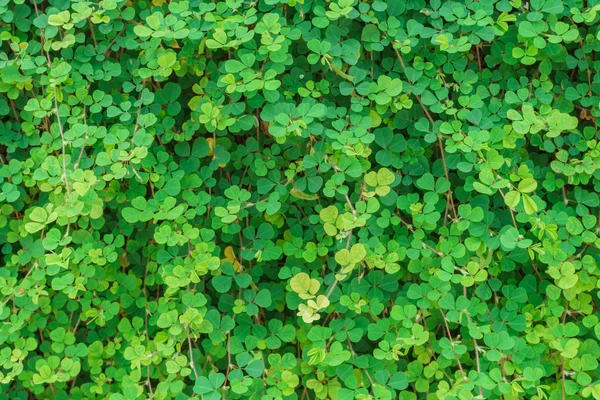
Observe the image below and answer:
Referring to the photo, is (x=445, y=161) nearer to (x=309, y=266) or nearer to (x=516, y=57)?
(x=516, y=57)

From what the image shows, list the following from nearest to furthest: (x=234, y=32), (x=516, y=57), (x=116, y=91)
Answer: (x=234, y=32) < (x=516, y=57) < (x=116, y=91)

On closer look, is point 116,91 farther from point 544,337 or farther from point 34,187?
point 544,337

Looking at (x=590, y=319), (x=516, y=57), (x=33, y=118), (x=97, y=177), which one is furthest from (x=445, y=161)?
(x=33, y=118)

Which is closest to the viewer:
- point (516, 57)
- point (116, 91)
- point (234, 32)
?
point (234, 32)

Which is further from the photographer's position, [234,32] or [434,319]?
[434,319]

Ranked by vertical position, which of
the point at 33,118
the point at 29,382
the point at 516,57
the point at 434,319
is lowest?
the point at 29,382

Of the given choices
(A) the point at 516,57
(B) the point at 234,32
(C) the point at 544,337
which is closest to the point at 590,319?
(C) the point at 544,337

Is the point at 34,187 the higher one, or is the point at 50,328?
the point at 34,187
